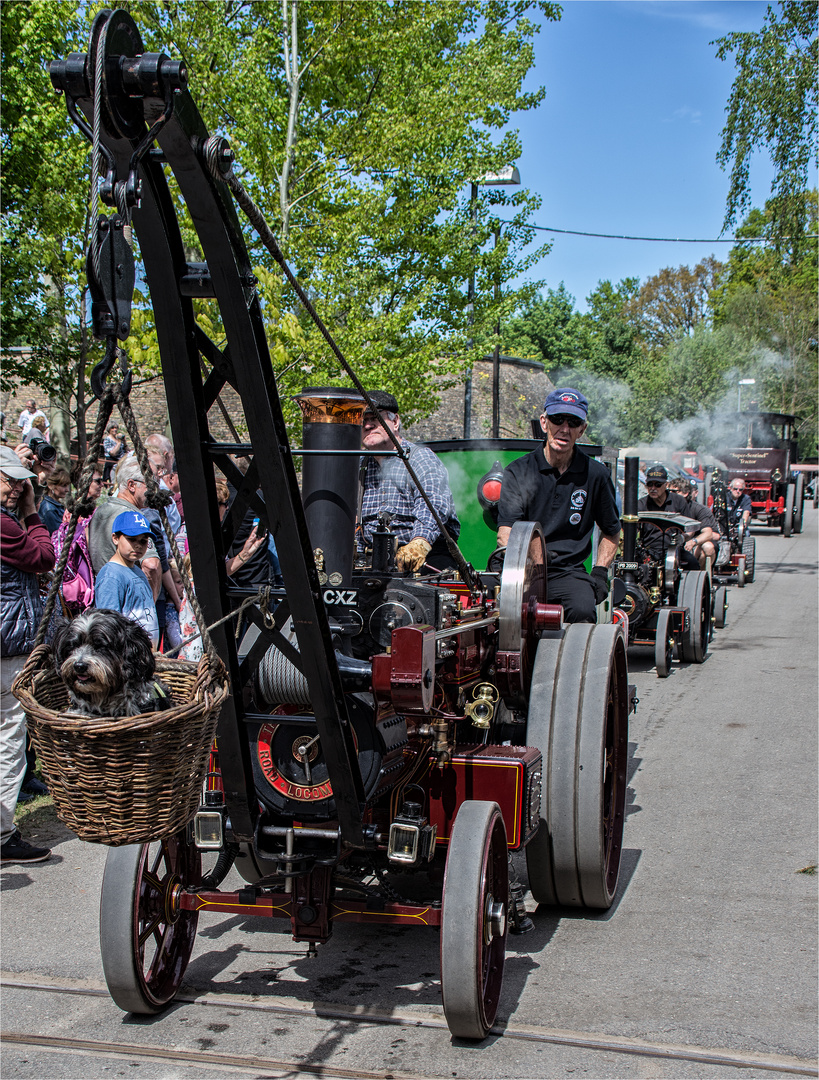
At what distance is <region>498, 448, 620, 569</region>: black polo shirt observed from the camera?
5.21 metres

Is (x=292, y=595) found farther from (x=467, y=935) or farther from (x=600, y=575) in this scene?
(x=600, y=575)

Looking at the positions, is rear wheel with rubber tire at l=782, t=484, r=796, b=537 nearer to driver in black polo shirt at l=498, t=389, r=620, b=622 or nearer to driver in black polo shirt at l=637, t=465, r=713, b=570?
driver in black polo shirt at l=637, t=465, r=713, b=570

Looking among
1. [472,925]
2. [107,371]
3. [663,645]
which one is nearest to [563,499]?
[472,925]

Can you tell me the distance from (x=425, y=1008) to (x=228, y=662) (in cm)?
144

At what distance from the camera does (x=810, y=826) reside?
5664 mm

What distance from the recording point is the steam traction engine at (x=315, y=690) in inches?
107

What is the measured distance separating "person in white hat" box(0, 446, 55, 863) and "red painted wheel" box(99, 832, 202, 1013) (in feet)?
5.66

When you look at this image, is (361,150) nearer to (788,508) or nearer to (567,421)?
(567,421)

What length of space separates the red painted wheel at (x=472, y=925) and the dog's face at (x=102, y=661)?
1160mm

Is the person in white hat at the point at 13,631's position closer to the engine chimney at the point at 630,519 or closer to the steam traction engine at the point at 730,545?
the engine chimney at the point at 630,519

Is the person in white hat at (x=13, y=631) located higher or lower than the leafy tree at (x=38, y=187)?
lower

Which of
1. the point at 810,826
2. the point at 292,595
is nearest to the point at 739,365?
the point at 810,826

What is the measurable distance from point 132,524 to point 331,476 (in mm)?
1230

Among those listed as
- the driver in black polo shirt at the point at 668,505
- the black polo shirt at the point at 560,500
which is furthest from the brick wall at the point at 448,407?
the black polo shirt at the point at 560,500
